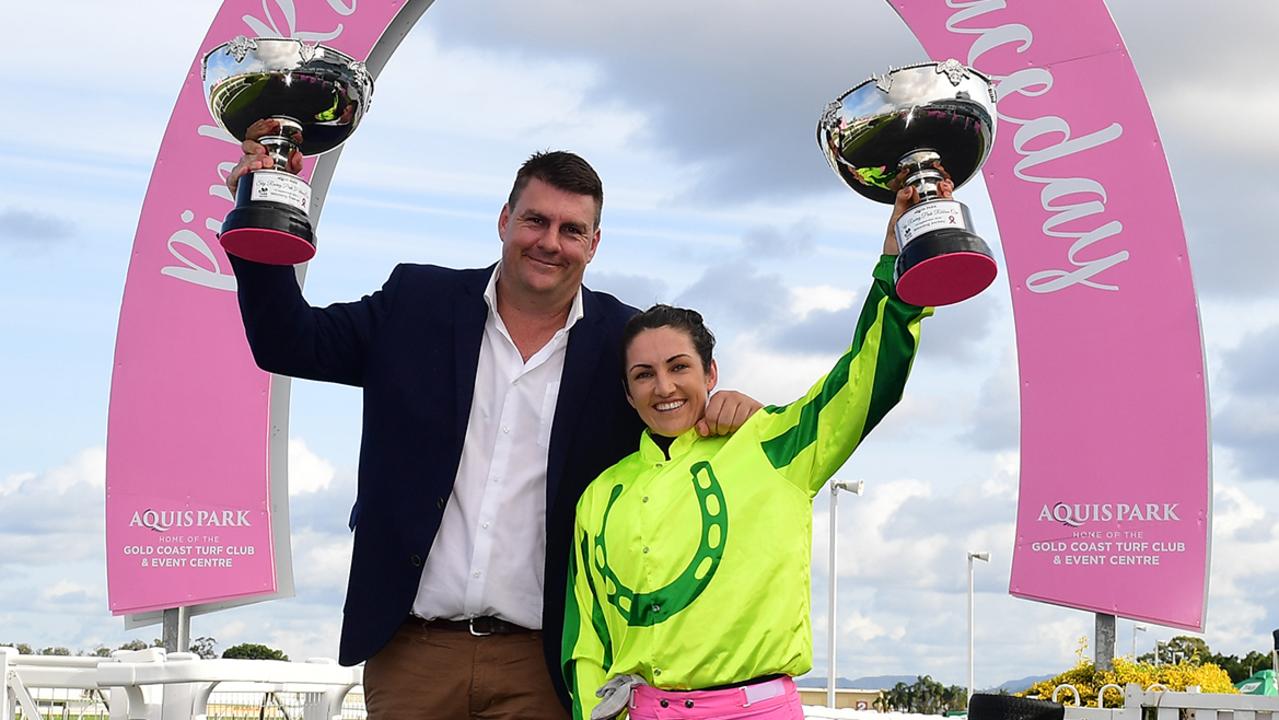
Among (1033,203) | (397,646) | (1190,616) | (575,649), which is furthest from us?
(1033,203)

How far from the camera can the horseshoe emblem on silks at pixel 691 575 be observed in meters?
2.46

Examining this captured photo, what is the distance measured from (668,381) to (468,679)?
2.23 ft

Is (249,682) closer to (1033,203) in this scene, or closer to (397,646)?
(397,646)

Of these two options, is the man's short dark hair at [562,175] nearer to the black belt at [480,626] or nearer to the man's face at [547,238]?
the man's face at [547,238]

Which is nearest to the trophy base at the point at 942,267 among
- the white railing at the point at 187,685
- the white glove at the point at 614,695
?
the white glove at the point at 614,695

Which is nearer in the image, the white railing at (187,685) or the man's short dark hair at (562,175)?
the man's short dark hair at (562,175)

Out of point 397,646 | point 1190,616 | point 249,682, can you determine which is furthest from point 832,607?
point 397,646

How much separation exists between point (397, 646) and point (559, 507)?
42cm

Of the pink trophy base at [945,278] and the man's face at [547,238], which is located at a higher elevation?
the man's face at [547,238]

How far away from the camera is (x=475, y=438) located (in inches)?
110

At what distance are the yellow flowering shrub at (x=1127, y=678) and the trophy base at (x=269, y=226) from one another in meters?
6.16

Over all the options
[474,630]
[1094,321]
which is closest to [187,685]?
[474,630]

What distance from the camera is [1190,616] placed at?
Result: 24.2 feet

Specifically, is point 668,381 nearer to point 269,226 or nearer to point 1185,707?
point 269,226
